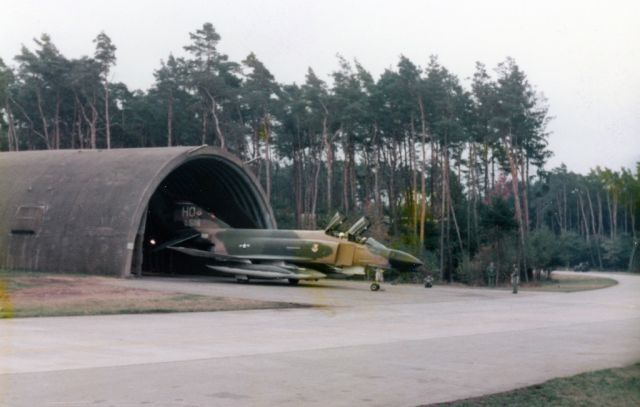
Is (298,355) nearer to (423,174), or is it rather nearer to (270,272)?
(270,272)

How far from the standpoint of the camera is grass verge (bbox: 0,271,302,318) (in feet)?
54.7

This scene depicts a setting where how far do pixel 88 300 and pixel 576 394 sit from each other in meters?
13.5

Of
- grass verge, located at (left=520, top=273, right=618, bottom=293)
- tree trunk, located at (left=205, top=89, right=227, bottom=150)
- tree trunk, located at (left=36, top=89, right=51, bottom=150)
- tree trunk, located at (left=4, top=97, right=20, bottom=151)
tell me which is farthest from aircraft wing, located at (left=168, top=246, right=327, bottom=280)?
tree trunk, located at (left=4, top=97, right=20, bottom=151)

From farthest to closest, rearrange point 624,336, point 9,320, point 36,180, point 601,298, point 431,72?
point 431,72 → point 36,180 → point 601,298 → point 624,336 → point 9,320

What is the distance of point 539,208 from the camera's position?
84.9m

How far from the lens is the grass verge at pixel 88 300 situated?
54.7 ft

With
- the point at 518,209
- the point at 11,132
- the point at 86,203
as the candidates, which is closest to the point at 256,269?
the point at 86,203

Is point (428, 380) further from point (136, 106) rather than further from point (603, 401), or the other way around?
point (136, 106)

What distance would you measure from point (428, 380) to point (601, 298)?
839 inches

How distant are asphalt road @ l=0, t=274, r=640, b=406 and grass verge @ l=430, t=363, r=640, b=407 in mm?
409

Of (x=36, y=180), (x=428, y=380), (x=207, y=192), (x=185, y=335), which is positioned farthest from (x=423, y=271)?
(x=428, y=380)

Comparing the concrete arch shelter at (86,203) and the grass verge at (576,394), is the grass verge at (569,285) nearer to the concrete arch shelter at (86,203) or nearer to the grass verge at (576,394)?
the concrete arch shelter at (86,203)

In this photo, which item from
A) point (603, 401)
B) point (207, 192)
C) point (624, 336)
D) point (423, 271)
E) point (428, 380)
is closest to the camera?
point (603, 401)

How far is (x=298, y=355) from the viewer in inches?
448
